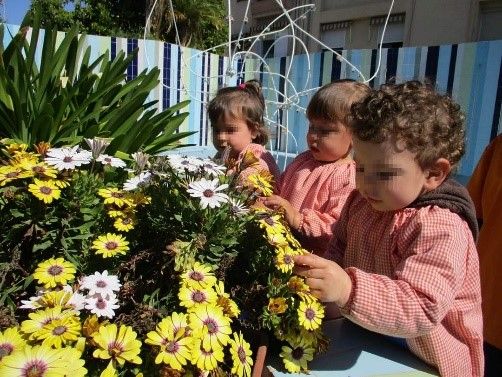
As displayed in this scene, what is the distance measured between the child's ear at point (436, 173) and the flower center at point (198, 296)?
532 millimetres

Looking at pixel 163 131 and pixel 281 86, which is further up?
pixel 281 86

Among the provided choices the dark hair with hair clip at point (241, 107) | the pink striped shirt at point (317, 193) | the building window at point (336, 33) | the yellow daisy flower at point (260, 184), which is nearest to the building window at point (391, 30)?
the building window at point (336, 33)

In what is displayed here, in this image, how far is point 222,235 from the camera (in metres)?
0.87

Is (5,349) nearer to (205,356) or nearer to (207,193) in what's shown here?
(205,356)

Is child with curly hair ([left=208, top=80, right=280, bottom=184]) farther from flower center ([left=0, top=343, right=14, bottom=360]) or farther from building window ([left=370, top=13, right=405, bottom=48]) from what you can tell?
building window ([left=370, top=13, right=405, bottom=48])

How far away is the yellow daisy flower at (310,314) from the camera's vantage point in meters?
0.81

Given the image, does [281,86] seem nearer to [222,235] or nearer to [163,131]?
[163,131]

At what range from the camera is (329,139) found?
1.63 metres

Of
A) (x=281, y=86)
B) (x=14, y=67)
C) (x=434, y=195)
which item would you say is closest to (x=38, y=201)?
(x=434, y=195)

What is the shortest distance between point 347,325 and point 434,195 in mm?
352

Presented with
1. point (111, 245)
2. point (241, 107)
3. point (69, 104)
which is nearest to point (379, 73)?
point (241, 107)

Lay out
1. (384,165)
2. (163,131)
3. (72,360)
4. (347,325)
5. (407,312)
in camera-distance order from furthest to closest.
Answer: (163,131) < (347,325) < (384,165) < (407,312) < (72,360)

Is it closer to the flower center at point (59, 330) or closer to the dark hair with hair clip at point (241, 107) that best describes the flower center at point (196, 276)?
the flower center at point (59, 330)

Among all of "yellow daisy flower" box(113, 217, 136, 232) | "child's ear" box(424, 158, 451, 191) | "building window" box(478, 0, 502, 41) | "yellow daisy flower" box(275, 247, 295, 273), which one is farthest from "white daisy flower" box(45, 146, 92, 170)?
"building window" box(478, 0, 502, 41)
